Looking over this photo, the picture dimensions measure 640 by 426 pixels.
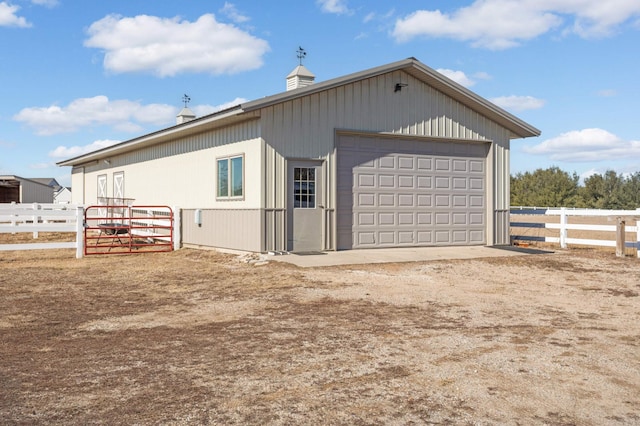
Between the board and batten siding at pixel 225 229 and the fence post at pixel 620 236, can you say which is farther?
the fence post at pixel 620 236

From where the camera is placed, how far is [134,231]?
20859mm

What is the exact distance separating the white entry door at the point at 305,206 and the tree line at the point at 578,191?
161 feet

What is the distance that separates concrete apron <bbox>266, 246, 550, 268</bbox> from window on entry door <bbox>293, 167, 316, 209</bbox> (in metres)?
1.25

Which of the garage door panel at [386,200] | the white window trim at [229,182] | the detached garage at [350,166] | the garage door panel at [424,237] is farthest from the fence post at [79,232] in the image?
the garage door panel at [424,237]

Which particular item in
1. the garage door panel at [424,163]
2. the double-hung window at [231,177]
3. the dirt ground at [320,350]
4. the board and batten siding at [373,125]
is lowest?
the dirt ground at [320,350]

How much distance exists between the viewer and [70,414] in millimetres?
4055

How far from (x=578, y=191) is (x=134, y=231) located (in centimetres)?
5228

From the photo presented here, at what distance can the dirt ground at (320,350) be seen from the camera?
418 centimetres

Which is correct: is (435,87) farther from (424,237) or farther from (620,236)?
(620,236)

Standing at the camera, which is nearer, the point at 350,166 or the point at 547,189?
the point at 350,166

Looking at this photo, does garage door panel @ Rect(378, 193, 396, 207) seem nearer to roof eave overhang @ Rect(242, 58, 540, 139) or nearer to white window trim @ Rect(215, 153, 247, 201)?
roof eave overhang @ Rect(242, 58, 540, 139)

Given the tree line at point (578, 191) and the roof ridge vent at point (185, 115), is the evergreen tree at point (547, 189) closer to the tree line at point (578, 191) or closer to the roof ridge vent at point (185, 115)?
the tree line at point (578, 191)

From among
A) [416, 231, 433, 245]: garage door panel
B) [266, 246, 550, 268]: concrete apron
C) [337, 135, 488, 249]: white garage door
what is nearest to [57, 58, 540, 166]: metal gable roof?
[337, 135, 488, 249]: white garage door

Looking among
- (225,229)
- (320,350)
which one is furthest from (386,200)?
(320,350)
